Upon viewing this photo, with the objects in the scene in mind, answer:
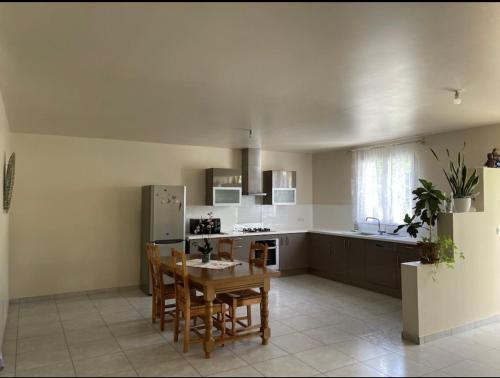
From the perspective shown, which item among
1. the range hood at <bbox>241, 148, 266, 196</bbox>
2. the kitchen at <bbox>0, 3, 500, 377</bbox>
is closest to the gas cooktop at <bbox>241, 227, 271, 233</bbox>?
the kitchen at <bbox>0, 3, 500, 377</bbox>

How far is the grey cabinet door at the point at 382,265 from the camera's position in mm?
5652

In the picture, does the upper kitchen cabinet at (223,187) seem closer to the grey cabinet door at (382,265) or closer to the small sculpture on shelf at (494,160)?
the grey cabinet door at (382,265)

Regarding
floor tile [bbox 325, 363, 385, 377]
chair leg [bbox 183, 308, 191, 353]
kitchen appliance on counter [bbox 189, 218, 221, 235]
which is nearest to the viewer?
floor tile [bbox 325, 363, 385, 377]

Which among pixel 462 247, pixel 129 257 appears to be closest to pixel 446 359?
pixel 462 247

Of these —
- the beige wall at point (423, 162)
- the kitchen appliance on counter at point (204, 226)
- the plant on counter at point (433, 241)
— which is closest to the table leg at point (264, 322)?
the plant on counter at point (433, 241)

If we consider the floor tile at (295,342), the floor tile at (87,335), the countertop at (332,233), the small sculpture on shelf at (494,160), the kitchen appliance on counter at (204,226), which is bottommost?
the floor tile at (87,335)

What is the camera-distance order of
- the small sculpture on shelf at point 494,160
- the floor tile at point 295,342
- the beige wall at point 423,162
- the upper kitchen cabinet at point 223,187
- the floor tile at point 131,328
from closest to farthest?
the floor tile at point 295,342, the floor tile at point 131,328, the small sculpture on shelf at point 494,160, the beige wall at point 423,162, the upper kitchen cabinet at point 223,187

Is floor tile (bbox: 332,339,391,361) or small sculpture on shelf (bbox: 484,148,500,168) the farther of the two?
small sculpture on shelf (bbox: 484,148,500,168)

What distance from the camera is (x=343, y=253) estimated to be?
260 inches

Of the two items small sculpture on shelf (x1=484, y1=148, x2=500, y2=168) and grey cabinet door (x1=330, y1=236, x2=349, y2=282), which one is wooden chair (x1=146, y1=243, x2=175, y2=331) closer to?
grey cabinet door (x1=330, y1=236, x2=349, y2=282)

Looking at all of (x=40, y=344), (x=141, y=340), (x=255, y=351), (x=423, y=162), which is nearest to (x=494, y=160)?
(x=423, y=162)

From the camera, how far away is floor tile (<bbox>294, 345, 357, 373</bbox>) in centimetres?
325

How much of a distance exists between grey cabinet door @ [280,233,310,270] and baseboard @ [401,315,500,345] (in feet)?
10.8

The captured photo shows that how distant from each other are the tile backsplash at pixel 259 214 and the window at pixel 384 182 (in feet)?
4.32
